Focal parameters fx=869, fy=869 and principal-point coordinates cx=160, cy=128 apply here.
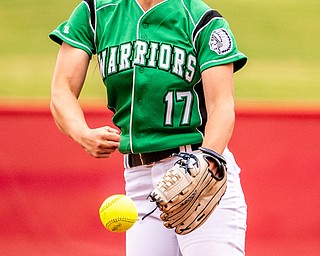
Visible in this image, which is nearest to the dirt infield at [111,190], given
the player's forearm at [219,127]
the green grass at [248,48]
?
the green grass at [248,48]

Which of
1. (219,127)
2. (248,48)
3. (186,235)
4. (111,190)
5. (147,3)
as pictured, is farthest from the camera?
(248,48)

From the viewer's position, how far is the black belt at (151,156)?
114 inches

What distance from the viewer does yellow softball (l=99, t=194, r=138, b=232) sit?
2.75 metres

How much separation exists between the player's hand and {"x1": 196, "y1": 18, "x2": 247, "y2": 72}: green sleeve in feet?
1.20

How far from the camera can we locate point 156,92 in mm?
2871

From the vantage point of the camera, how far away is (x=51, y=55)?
7.86m

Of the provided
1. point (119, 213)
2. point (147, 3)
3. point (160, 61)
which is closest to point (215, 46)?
point (160, 61)

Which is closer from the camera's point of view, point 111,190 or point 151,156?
point 151,156

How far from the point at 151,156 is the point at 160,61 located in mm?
320

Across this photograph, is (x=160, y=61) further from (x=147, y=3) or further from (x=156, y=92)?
(x=147, y=3)

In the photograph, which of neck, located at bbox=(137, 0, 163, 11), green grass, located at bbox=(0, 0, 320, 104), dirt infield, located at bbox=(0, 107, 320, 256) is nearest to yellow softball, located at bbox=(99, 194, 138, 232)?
neck, located at bbox=(137, 0, 163, 11)

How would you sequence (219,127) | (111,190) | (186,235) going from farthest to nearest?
(111,190), (186,235), (219,127)

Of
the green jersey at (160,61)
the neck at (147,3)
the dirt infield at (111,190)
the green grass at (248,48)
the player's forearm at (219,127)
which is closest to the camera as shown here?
the player's forearm at (219,127)

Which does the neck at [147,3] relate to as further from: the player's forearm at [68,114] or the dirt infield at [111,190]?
the dirt infield at [111,190]
